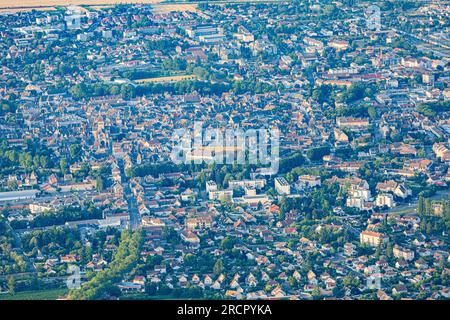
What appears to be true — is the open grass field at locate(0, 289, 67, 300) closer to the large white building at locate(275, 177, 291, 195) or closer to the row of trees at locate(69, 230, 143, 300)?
the row of trees at locate(69, 230, 143, 300)

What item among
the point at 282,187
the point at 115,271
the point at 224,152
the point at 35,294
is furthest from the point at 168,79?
the point at 35,294

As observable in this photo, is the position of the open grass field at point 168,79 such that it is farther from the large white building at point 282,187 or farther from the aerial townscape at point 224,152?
the large white building at point 282,187

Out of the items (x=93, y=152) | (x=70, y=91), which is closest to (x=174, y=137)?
(x=93, y=152)

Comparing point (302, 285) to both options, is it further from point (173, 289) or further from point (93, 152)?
point (93, 152)

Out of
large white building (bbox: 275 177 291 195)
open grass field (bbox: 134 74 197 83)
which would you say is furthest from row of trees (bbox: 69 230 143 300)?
open grass field (bbox: 134 74 197 83)

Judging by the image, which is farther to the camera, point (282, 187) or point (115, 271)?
point (282, 187)

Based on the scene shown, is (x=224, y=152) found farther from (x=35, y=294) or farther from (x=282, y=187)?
(x=35, y=294)

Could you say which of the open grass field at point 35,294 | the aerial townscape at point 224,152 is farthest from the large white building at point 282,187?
the open grass field at point 35,294

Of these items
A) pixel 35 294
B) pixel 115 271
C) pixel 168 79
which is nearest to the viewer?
pixel 35 294
